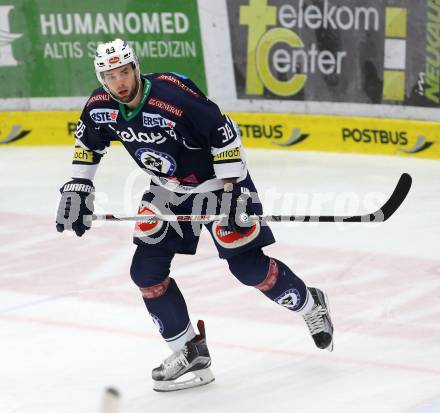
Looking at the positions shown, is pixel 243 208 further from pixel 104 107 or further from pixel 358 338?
pixel 358 338

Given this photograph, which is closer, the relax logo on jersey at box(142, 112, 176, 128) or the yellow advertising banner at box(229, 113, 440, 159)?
the relax logo on jersey at box(142, 112, 176, 128)

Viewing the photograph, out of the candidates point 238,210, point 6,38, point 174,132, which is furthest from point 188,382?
point 6,38

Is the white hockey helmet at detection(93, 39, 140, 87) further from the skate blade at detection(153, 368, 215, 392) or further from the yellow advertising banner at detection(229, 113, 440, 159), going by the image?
the yellow advertising banner at detection(229, 113, 440, 159)

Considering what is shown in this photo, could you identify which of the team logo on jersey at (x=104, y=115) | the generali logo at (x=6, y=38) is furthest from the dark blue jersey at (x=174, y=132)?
the generali logo at (x=6, y=38)

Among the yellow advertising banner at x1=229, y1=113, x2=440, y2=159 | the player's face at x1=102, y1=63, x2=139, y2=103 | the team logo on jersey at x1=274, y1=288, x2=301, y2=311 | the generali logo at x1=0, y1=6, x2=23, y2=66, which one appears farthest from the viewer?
the generali logo at x1=0, y1=6, x2=23, y2=66

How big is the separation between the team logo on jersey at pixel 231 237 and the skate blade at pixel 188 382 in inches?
21.4

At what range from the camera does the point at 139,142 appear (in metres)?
4.47

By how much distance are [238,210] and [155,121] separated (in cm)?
48

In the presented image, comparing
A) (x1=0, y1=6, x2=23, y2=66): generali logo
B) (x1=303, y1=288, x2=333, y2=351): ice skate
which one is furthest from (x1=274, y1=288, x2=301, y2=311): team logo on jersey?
(x1=0, y1=6, x2=23, y2=66): generali logo

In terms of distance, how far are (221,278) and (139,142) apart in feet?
6.09

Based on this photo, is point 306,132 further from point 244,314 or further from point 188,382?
point 188,382

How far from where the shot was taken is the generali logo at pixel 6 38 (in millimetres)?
10344

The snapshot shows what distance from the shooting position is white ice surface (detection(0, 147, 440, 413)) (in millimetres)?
4449

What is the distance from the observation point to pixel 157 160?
14.8 ft
